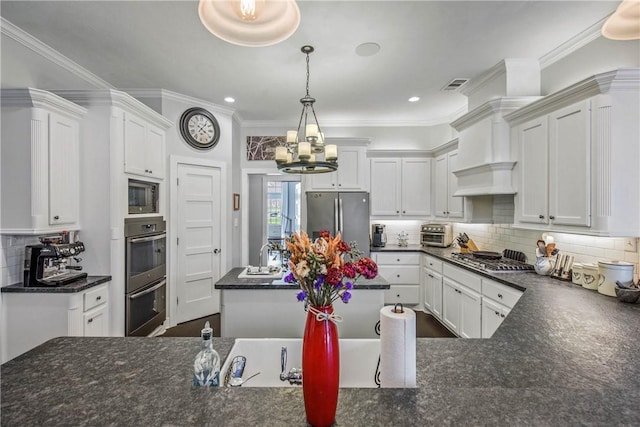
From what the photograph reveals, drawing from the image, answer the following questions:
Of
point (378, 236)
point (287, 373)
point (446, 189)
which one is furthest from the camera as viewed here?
point (378, 236)

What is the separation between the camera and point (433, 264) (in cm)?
394

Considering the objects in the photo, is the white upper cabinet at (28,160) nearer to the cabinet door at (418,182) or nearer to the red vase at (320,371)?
the red vase at (320,371)

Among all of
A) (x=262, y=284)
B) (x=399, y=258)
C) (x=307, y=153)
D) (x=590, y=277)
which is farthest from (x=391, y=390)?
(x=399, y=258)

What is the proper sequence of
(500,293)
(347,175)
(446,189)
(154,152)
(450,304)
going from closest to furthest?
(500,293)
(154,152)
(450,304)
(446,189)
(347,175)

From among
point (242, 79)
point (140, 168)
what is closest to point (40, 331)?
point (140, 168)

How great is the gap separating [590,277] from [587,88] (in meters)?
1.36

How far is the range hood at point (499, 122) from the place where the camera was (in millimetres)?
2840

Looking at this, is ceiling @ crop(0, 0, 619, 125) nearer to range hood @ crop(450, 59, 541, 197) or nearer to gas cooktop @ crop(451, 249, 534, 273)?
range hood @ crop(450, 59, 541, 197)

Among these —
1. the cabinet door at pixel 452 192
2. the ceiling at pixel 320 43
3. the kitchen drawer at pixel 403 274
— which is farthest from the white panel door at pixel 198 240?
the cabinet door at pixel 452 192

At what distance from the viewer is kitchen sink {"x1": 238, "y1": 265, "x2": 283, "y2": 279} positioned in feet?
8.70

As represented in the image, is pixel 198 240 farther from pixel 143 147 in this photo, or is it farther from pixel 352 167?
pixel 352 167

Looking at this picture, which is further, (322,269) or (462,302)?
(462,302)

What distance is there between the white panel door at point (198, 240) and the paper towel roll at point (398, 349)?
11.6ft

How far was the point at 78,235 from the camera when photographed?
2746 millimetres
